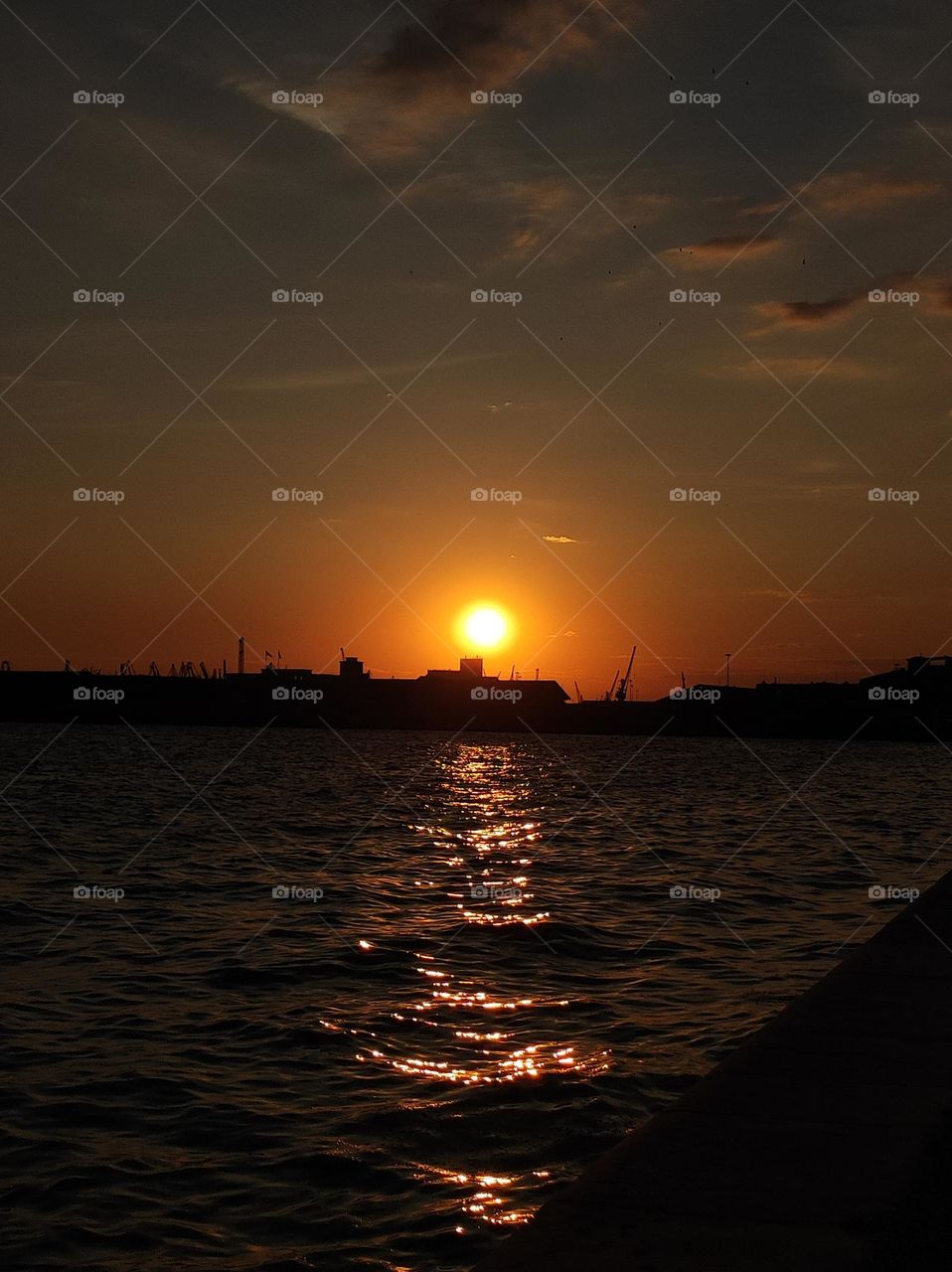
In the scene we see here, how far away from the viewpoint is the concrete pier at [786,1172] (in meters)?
4.07

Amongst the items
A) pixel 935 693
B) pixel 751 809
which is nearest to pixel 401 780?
pixel 751 809

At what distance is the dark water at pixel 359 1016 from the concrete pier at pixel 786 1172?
1.64 metres

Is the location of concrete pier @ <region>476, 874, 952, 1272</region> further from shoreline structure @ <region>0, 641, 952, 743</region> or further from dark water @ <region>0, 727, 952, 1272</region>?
shoreline structure @ <region>0, 641, 952, 743</region>

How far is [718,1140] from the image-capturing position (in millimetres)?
5145

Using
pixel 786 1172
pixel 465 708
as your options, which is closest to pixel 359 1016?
pixel 786 1172

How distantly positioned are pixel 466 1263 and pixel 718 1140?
1688 millimetres

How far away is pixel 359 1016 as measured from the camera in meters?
10.9

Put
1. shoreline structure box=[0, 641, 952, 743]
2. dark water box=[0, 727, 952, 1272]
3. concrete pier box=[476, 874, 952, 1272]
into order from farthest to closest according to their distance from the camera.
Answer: shoreline structure box=[0, 641, 952, 743] < dark water box=[0, 727, 952, 1272] < concrete pier box=[476, 874, 952, 1272]

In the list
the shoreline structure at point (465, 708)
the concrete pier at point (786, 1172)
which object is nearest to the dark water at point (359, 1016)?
the concrete pier at point (786, 1172)

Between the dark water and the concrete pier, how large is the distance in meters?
1.64

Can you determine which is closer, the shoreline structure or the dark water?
the dark water

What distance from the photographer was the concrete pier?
13.4 feet

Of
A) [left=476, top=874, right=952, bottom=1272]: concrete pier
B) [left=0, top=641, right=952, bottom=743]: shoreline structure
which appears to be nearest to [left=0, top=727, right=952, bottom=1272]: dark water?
[left=476, top=874, right=952, bottom=1272]: concrete pier

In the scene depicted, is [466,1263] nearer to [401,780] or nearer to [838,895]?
[838,895]
